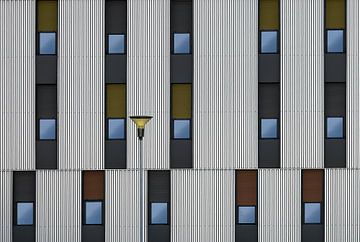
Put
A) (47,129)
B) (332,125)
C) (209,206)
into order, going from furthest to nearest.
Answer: (47,129)
(332,125)
(209,206)

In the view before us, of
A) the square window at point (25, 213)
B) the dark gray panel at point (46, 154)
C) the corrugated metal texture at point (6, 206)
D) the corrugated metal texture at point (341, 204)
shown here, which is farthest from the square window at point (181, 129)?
the corrugated metal texture at point (6, 206)

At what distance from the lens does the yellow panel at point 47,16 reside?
22688 mm

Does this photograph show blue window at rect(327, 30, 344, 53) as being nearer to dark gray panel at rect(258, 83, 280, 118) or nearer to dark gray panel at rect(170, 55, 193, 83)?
dark gray panel at rect(258, 83, 280, 118)

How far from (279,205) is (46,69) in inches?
339

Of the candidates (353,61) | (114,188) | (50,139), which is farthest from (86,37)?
(353,61)

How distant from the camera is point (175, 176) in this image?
22.4 meters

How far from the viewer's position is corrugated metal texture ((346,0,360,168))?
2236 centimetres

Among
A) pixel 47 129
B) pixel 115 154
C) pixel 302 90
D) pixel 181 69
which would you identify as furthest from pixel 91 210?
pixel 302 90

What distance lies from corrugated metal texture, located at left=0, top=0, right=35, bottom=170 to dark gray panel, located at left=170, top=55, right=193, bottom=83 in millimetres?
4475

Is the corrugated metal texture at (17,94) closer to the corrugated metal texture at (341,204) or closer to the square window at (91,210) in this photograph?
the square window at (91,210)

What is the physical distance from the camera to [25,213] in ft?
74.2

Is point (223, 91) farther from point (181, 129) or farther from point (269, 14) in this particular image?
point (269, 14)

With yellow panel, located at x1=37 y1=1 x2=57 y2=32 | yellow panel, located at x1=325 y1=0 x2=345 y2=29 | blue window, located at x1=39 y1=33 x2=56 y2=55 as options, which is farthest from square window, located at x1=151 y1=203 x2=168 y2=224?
yellow panel, located at x1=325 y1=0 x2=345 y2=29

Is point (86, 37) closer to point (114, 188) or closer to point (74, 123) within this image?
point (74, 123)
